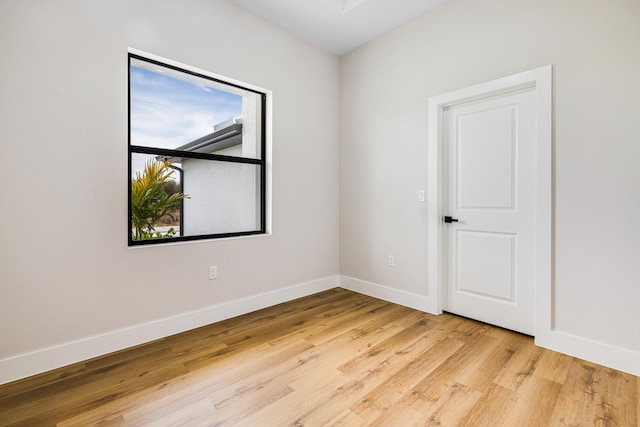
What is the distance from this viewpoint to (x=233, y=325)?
266cm

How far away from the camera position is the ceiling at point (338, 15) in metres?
2.78

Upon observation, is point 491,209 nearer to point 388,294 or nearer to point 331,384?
point 388,294

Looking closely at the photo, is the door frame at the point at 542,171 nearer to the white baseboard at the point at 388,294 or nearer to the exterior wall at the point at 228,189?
the white baseboard at the point at 388,294

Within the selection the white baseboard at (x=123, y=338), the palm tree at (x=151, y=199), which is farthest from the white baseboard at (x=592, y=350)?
the palm tree at (x=151, y=199)

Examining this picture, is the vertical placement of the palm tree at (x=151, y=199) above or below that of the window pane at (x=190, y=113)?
below

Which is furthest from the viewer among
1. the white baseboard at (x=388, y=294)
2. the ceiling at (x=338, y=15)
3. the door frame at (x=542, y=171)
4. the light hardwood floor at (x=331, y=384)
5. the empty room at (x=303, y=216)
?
the white baseboard at (x=388, y=294)

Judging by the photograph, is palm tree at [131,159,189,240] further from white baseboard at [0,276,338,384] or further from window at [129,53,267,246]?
white baseboard at [0,276,338,384]

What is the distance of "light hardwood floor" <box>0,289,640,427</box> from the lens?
1.54m

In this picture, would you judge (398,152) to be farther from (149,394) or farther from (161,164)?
(149,394)

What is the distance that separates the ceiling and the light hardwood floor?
9.49 ft

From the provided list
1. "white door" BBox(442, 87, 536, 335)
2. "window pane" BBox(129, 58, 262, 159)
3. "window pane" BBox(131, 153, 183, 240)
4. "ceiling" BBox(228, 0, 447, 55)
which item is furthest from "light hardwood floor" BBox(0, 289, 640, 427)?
"ceiling" BBox(228, 0, 447, 55)

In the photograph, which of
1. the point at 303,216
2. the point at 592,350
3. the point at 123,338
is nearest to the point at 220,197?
the point at 303,216

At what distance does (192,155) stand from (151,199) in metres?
0.49

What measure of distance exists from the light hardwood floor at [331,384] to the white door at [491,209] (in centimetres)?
29
